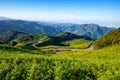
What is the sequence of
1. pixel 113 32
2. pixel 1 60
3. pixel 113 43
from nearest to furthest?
1. pixel 1 60
2. pixel 113 43
3. pixel 113 32

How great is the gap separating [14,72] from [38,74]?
2824mm

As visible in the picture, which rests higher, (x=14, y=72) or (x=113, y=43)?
(x=14, y=72)

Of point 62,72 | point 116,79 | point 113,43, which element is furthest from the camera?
point 113,43

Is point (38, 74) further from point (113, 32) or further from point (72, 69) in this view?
point (113, 32)

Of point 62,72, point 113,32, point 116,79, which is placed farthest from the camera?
point 113,32

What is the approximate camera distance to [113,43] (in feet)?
417

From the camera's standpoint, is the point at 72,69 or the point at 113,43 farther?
the point at 113,43

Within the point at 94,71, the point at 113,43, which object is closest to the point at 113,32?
the point at 113,43

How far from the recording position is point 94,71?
84.0ft

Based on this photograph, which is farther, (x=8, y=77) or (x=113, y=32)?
(x=113, y=32)

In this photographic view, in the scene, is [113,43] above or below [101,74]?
below

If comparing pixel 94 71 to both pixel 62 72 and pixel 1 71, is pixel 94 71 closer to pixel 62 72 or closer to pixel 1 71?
pixel 62 72

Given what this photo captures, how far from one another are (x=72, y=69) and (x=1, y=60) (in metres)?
9.83

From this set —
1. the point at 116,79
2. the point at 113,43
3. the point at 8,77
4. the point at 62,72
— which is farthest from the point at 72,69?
the point at 113,43
